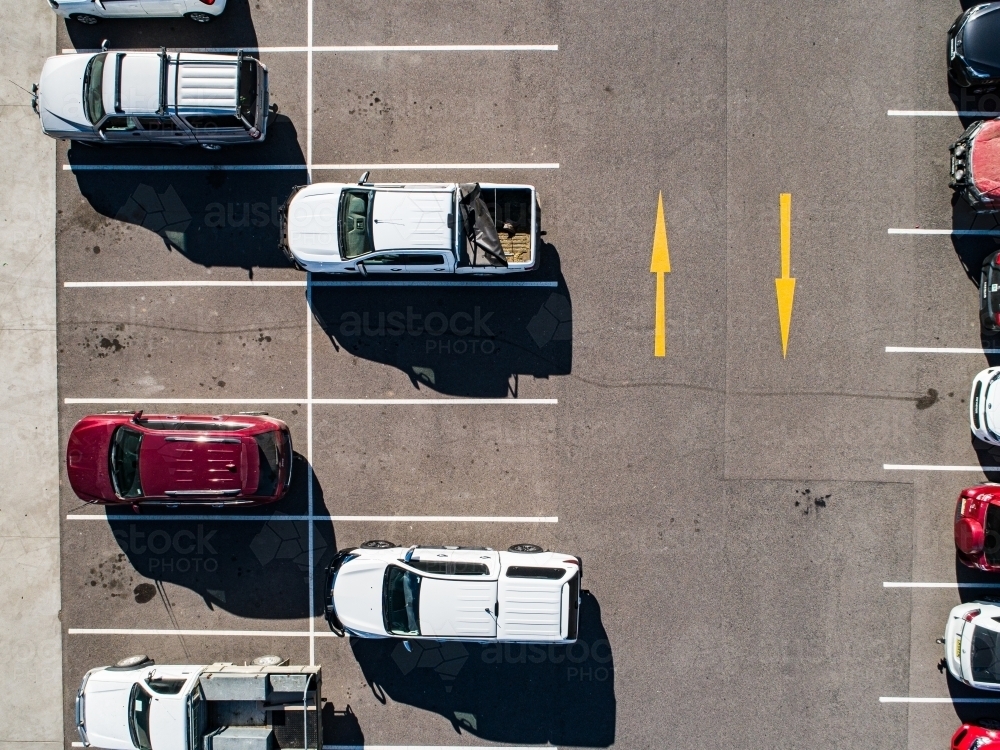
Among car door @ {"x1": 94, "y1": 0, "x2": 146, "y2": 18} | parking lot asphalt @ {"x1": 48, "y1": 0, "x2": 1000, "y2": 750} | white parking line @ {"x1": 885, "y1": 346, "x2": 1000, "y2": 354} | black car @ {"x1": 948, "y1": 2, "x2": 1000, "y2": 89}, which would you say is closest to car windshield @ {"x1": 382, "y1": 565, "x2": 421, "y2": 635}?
parking lot asphalt @ {"x1": 48, "y1": 0, "x2": 1000, "y2": 750}

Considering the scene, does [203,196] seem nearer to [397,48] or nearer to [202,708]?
[397,48]

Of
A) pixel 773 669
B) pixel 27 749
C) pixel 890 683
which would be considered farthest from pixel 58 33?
pixel 890 683

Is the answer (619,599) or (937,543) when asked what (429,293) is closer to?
(619,599)

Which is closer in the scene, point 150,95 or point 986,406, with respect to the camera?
point 150,95

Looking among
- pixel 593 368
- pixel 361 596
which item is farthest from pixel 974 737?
pixel 361 596

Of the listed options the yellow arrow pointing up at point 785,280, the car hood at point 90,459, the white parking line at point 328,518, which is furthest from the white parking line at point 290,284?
the white parking line at point 328,518

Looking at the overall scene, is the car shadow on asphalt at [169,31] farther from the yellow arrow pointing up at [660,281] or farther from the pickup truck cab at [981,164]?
the pickup truck cab at [981,164]
